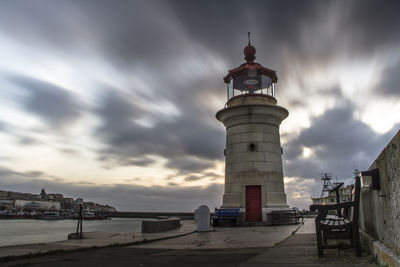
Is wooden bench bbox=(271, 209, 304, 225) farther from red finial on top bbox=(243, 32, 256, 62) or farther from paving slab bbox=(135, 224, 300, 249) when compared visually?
red finial on top bbox=(243, 32, 256, 62)

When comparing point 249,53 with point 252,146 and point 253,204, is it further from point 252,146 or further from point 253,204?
point 253,204

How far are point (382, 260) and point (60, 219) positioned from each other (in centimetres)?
12210

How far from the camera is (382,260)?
5086 mm

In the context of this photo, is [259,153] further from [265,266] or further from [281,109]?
[265,266]

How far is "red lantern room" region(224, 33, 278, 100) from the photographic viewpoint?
69.3ft

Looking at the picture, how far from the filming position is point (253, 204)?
1908 cm

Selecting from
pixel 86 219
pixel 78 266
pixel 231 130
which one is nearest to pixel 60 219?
pixel 86 219

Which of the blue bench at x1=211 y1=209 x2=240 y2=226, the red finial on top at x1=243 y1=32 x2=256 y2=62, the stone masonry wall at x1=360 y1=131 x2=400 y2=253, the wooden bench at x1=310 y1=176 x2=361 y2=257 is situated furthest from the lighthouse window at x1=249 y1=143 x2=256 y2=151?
the stone masonry wall at x1=360 y1=131 x2=400 y2=253

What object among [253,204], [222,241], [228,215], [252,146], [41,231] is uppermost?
[252,146]

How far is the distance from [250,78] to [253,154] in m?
5.66

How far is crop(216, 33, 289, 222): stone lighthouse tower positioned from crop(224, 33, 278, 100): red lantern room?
2.6 inches

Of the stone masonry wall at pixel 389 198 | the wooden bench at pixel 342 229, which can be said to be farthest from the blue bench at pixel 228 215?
the stone masonry wall at pixel 389 198

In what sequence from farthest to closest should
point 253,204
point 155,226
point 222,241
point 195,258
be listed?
point 253,204 < point 155,226 < point 222,241 < point 195,258

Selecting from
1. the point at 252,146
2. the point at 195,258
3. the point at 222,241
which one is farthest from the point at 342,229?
the point at 252,146
